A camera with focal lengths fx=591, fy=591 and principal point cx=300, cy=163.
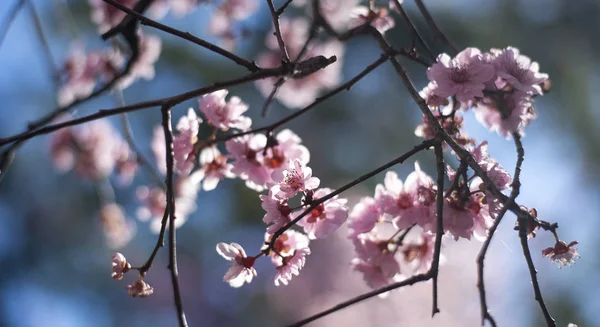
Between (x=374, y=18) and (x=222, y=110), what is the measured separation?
326 millimetres

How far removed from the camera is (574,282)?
116 inches

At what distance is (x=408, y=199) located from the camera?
730 mm

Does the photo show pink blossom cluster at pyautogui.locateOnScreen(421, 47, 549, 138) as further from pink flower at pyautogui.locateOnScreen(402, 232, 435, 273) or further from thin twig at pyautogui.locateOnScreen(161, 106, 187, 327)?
thin twig at pyautogui.locateOnScreen(161, 106, 187, 327)

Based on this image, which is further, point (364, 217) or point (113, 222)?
point (113, 222)

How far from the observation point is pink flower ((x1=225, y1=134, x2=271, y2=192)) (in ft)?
2.73

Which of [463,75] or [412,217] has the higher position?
[463,75]

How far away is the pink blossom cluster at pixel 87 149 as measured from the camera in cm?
172

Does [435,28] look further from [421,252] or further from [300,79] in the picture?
[300,79]

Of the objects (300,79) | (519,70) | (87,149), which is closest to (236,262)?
(519,70)

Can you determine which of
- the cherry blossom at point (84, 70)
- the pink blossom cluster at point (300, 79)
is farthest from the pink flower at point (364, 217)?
the cherry blossom at point (84, 70)

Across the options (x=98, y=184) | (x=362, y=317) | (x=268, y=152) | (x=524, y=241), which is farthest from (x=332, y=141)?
(x=524, y=241)

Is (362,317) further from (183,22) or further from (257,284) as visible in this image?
(183,22)

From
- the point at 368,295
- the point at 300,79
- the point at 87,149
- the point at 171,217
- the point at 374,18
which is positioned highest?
the point at 87,149

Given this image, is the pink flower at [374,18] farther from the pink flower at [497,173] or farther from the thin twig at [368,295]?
the thin twig at [368,295]
